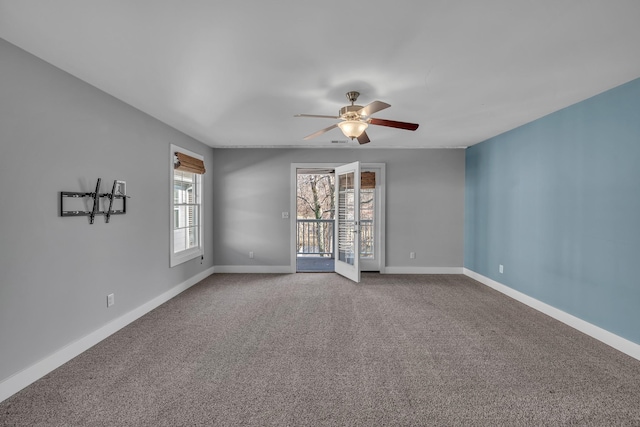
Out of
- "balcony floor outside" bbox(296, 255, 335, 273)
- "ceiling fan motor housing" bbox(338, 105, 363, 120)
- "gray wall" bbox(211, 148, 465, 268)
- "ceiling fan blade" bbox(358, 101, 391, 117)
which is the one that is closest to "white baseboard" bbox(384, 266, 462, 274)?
"gray wall" bbox(211, 148, 465, 268)

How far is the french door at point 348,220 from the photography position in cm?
490

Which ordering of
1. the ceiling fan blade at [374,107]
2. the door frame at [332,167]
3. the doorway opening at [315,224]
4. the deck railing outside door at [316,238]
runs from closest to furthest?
the ceiling fan blade at [374,107] < the door frame at [332,167] < the doorway opening at [315,224] < the deck railing outside door at [316,238]

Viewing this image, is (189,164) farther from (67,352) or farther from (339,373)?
(339,373)

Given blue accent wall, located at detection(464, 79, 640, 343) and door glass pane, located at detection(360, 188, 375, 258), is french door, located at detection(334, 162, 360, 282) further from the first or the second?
blue accent wall, located at detection(464, 79, 640, 343)

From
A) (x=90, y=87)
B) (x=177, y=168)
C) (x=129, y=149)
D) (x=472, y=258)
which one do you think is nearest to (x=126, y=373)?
(x=129, y=149)

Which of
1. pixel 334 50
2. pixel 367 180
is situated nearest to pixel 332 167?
pixel 367 180

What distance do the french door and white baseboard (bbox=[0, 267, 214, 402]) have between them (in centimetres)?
279

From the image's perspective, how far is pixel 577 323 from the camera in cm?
309

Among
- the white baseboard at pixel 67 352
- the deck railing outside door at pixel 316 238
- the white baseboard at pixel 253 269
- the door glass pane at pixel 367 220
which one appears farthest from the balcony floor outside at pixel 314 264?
the white baseboard at pixel 67 352

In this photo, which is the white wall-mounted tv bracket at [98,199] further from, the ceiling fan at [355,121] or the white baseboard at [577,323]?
the white baseboard at [577,323]

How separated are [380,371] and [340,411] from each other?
0.55 m

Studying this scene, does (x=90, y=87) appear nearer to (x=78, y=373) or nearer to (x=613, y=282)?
(x=78, y=373)

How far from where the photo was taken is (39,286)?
7.19 ft

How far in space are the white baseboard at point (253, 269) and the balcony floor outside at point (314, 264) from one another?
336 millimetres
